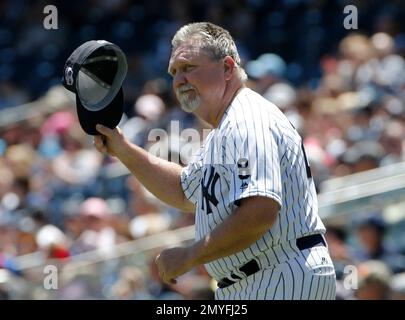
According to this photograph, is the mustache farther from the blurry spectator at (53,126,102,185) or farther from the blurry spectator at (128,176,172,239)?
the blurry spectator at (53,126,102,185)

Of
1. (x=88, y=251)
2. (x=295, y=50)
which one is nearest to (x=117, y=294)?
Result: (x=88, y=251)

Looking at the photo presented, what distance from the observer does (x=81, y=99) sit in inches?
167

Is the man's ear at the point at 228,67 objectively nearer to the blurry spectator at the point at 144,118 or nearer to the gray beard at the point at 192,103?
the gray beard at the point at 192,103

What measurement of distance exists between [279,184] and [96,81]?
97 cm

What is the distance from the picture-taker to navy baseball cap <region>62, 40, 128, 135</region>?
415 cm

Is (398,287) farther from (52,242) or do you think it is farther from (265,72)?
(265,72)

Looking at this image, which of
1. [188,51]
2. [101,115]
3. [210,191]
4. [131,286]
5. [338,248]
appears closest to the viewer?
[210,191]

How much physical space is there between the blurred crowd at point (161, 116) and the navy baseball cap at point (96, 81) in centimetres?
195

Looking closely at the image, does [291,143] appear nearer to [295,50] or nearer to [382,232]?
[382,232]

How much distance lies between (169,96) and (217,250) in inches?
258

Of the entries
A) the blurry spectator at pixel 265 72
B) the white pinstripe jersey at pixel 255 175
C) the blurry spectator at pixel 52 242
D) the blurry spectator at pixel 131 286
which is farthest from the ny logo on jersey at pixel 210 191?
the blurry spectator at pixel 265 72

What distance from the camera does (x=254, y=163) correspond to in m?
3.72

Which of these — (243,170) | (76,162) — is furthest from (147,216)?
(243,170)

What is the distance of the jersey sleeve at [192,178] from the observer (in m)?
4.30
